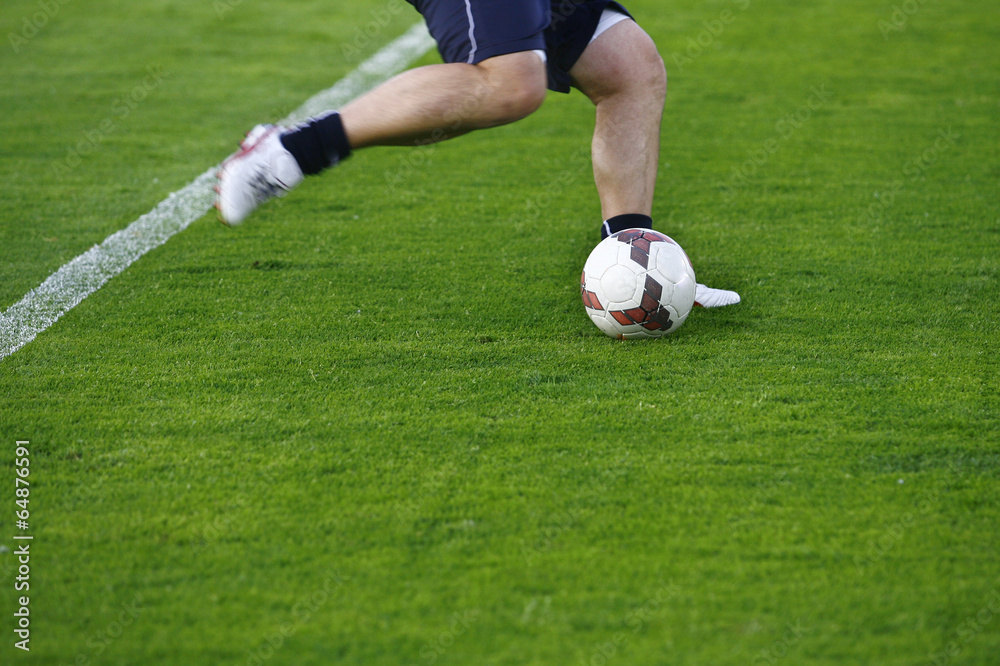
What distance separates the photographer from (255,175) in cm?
268

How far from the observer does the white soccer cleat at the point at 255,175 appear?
8.76ft

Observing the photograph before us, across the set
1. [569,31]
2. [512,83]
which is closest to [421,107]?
[512,83]

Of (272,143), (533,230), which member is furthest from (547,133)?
(272,143)

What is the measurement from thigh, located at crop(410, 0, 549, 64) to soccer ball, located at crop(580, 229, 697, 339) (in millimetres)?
820

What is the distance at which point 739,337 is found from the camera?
3.24m

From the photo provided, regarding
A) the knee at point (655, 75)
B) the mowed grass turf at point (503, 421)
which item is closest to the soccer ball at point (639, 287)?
the mowed grass turf at point (503, 421)

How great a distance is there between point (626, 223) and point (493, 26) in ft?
3.48

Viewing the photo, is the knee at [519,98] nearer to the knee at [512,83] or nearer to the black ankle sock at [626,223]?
the knee at [512,83]

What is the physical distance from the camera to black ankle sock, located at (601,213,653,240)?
350 centimetres

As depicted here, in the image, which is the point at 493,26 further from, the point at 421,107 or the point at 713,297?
the point at 713,297

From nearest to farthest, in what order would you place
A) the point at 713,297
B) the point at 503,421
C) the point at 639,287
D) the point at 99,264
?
the point at 503,421 → the point at 639,287 → the point at 713,297 → the point at 99,264

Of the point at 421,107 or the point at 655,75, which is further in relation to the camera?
the point at 655,75

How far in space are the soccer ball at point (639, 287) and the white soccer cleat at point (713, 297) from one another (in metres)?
0.24

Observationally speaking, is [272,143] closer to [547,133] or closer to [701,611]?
[701,611]
